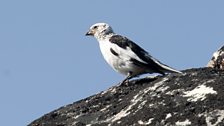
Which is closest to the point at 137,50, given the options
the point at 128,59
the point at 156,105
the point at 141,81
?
the point at 128,59

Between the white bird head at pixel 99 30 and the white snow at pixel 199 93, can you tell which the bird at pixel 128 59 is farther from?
the white snow at pixel 199 93

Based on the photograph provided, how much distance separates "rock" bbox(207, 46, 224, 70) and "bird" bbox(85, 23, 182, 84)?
2.59ft

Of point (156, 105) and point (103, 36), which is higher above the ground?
point (103, 36)

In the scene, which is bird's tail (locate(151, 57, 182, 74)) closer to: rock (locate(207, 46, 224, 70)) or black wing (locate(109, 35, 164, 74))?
black wing (locate(109, 35, 164, 74))

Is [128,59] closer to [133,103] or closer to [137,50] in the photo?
[137,50]

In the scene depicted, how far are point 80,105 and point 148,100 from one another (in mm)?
1525

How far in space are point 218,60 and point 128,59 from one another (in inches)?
71.2

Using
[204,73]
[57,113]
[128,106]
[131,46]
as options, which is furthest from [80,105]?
[131,46]

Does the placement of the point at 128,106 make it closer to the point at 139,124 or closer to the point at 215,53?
the point at 139,124

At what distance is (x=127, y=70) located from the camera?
14867 millimetres

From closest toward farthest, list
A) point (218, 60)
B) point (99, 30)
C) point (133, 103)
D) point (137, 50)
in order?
point (133, 103) → point (218, 60) → point (137, 50) → point (99, 30)

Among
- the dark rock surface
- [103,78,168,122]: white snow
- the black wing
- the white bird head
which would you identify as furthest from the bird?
[103,78,168,122]: white snow

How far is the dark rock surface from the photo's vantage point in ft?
33.3

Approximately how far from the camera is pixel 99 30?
1625cm
